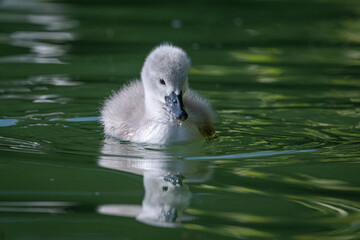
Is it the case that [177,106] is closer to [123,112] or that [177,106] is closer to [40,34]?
[123,112]

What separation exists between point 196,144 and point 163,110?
14.9 inches

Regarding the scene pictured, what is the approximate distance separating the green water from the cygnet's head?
0.35 m

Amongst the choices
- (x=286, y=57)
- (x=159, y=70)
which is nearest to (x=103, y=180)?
(x=159, y=70)

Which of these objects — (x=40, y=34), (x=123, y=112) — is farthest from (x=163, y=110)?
(x=40, y=34)

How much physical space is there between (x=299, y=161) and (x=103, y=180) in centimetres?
146

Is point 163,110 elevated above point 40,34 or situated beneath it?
situated beneath

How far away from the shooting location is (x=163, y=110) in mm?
6434

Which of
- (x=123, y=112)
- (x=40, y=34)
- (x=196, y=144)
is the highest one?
(x=40, y=34)

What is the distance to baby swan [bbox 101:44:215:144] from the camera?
6.22 metres

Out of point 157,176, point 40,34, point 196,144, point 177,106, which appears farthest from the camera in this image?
point 40,34

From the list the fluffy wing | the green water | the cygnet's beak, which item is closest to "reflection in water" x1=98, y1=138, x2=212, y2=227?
the green water

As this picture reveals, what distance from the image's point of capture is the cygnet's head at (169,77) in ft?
20.3

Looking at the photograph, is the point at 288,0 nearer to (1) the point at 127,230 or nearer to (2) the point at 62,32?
(2) the point at 62,32

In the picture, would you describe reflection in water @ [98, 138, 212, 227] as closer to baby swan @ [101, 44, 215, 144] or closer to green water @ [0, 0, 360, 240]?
green water @ [0, 0, 360, 240]
